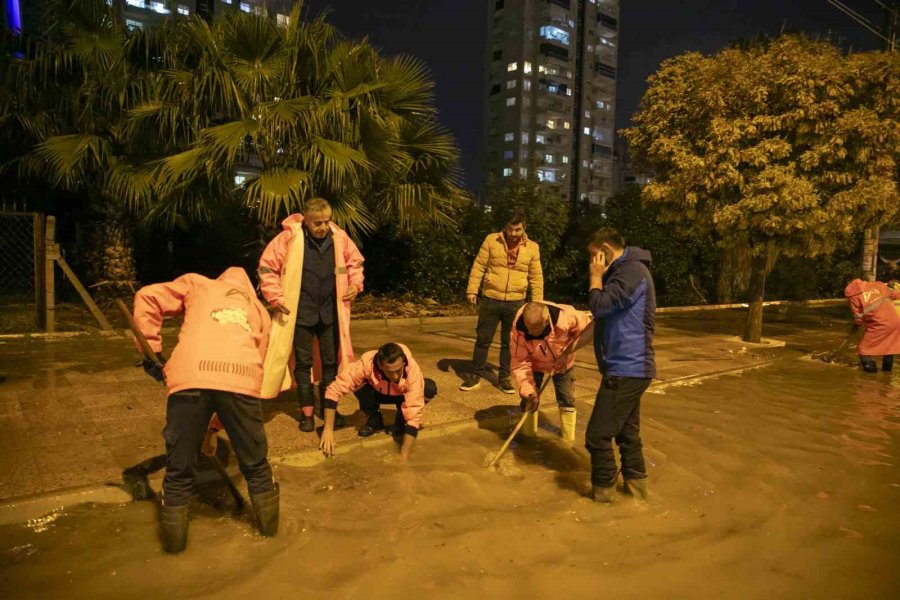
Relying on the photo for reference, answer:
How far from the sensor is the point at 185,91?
878 centimetres

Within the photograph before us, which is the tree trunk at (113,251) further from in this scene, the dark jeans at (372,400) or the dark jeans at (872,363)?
the dark jeans at (872,363)

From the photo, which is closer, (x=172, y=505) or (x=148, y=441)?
(x=172, y=505)

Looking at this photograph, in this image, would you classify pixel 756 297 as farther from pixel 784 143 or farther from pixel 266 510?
pixel 266 510

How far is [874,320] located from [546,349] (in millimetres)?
6302

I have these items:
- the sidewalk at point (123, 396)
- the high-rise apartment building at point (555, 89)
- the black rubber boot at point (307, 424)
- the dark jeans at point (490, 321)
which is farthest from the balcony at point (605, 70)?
the black rubber boot at point (307, 424)

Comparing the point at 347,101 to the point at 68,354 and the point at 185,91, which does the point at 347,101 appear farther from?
the point at 68,354

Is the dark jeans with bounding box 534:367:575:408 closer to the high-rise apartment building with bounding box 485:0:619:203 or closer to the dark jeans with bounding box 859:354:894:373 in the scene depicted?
the dark jeans with bounding box 859:354:894:373

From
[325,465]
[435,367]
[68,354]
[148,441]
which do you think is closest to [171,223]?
[68,354]

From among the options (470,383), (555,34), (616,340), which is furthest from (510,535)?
(555,34)

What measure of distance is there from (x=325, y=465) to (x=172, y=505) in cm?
145

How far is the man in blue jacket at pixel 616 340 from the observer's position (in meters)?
3.89

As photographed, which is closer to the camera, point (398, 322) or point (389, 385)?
point (389, 385)

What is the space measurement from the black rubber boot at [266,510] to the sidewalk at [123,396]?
1.07 meters

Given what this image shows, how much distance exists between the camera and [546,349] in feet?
16.5
